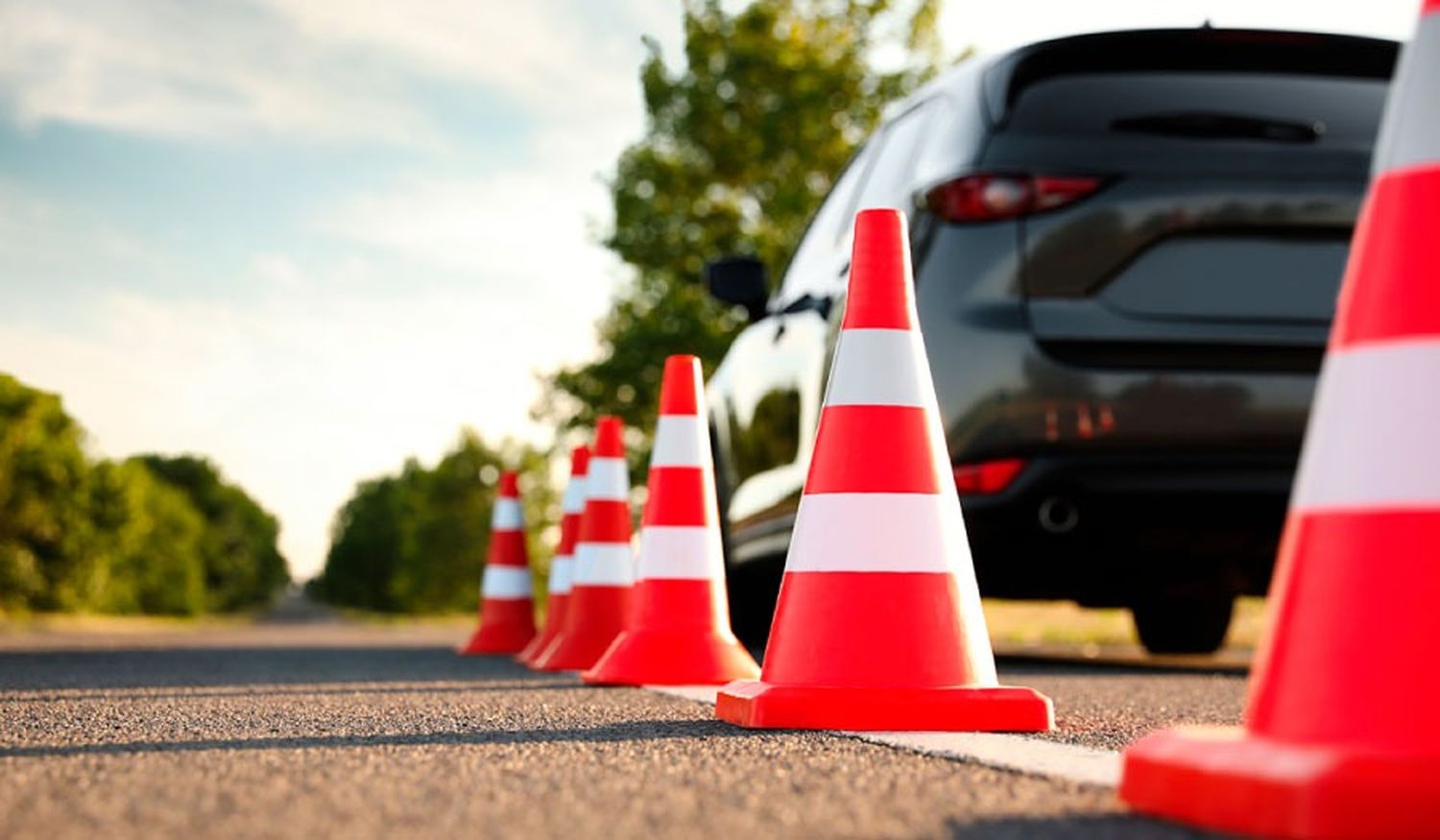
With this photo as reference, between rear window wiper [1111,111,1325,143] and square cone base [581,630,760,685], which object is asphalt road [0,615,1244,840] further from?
rear window wiper [1111,111,1325,143]

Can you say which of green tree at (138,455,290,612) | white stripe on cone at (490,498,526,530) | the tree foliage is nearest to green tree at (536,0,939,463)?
white stripe on cone at (490,498,526,530)

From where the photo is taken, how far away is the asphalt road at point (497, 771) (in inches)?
113

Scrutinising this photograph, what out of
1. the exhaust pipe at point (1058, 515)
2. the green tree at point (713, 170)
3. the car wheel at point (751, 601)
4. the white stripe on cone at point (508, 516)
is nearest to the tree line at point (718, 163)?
the green tree at point (713, 170)

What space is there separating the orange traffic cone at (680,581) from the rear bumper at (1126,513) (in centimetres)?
88

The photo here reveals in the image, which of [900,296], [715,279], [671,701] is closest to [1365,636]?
[900,296]

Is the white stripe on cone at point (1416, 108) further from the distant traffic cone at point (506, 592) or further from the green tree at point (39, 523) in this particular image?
the green tree at point (39, 523)

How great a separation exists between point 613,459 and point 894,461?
3.72m

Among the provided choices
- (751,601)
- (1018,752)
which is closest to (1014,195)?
(1018,752)

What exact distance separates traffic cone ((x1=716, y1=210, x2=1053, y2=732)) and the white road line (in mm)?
116

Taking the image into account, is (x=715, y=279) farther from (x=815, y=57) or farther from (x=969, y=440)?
(x=815, y=57)

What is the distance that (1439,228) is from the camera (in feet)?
9.88

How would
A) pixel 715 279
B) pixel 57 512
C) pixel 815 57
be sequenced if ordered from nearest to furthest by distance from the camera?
pixel 715 279, pixel 815 57, pixel 57 512

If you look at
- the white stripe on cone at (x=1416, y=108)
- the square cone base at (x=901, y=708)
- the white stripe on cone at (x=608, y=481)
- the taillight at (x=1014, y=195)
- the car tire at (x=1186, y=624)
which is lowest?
the square cone base at (x=901, y=708)

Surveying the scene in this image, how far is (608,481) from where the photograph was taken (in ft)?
27.2
